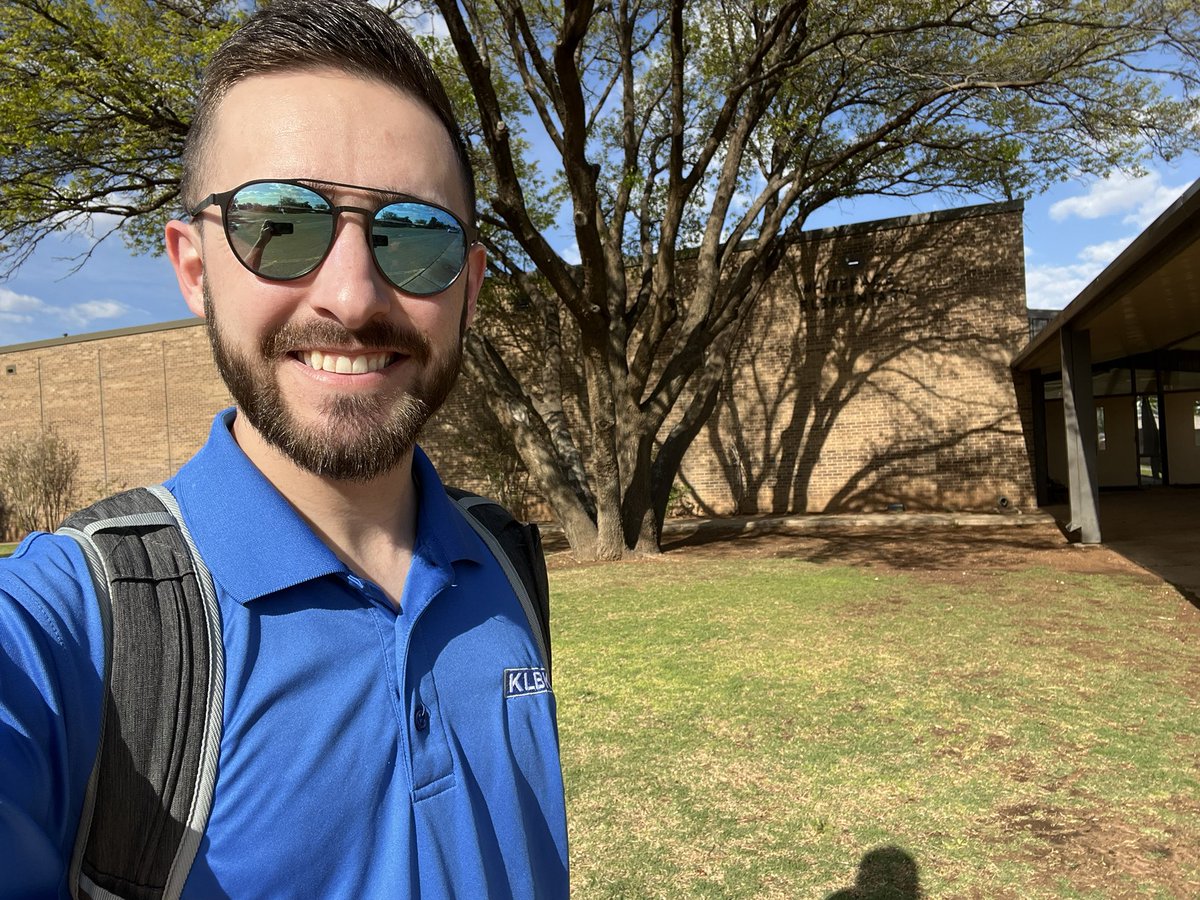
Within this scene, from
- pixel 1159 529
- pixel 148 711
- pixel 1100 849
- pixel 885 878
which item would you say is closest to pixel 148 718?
pixel 148 711

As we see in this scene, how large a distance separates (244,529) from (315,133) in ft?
1.79

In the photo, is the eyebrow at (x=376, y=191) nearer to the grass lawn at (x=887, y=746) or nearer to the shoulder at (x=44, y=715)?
the shoulder at (x=44, y=715)

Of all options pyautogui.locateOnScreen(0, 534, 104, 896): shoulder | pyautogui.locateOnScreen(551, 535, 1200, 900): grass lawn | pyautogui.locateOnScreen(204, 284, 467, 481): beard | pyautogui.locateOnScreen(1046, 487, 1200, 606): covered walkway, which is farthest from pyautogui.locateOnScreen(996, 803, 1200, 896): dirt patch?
pyautogui.locateOnScreen(1046, 487, 1200, 606): covered walkway

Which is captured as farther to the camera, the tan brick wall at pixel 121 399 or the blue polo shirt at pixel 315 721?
the tan brick wall at pixel 121 399

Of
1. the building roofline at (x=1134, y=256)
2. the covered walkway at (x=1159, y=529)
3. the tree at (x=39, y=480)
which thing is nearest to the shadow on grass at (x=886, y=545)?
the covered walkway at (x=1159, y=529)

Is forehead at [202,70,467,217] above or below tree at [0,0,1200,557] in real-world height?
below

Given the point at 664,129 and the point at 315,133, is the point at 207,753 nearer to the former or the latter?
the point at 315,133

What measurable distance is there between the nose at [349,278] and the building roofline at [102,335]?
25654 millimetres

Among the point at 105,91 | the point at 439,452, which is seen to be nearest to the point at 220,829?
the point at 105,91

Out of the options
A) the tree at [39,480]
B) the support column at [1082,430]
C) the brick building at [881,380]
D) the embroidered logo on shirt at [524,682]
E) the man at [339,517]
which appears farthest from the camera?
the tree at [39,480]

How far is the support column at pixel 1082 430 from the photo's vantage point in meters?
12.5

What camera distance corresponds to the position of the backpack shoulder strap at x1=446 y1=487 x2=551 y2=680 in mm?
1449

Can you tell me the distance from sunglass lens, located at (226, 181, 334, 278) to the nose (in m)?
0.02

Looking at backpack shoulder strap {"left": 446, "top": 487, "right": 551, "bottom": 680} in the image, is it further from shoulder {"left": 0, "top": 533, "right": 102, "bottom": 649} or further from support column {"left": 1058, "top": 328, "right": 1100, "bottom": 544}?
support column {"left": 1058, "top": 328, "right": 1100, "bottom": 544}
